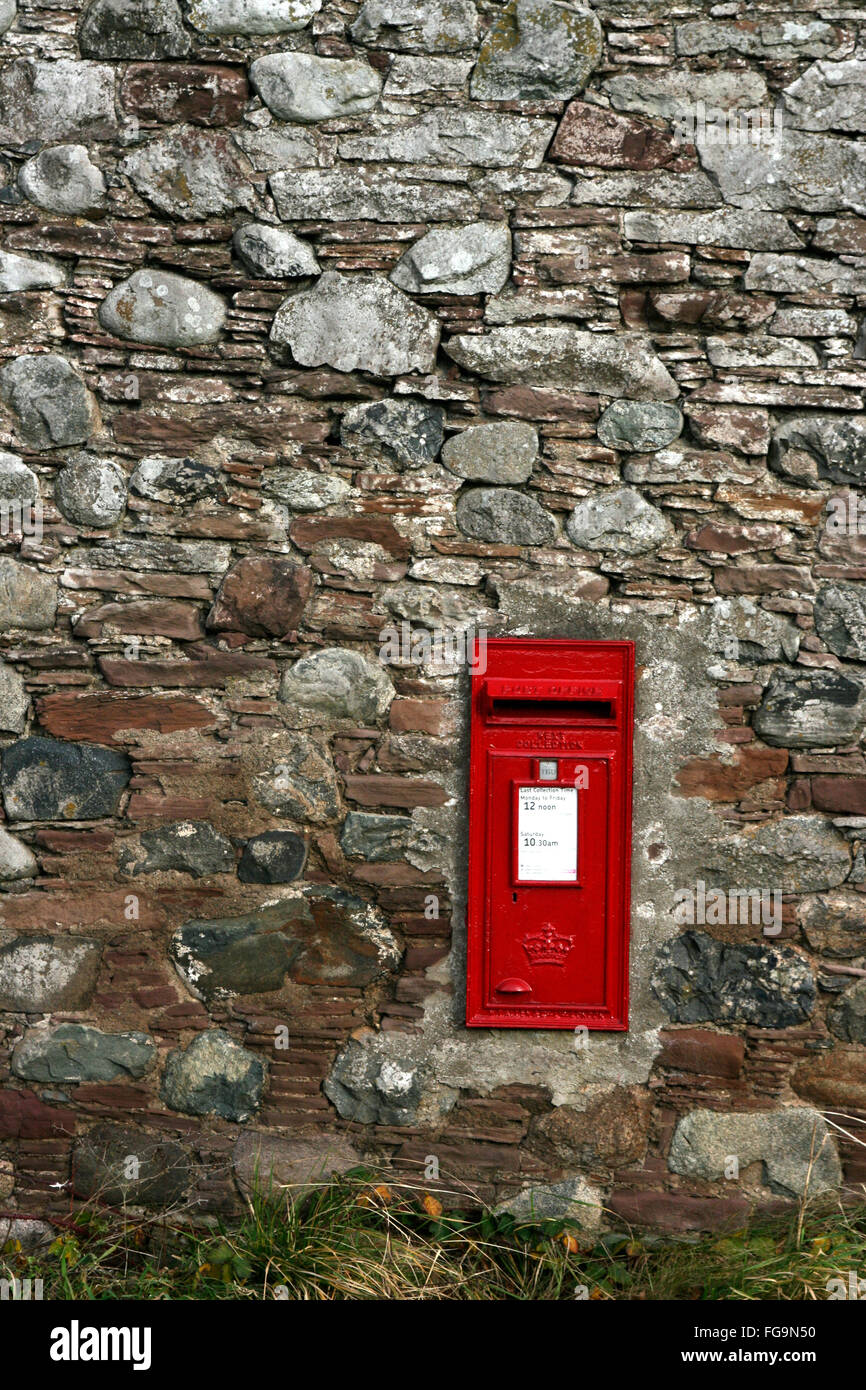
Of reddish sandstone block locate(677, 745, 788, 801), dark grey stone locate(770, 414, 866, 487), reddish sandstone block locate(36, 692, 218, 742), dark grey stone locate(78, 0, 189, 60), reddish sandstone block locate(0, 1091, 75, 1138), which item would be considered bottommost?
reddish sandstone block locate(0, 1091, 75, 1138)

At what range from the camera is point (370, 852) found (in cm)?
325

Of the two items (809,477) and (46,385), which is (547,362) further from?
(46,385)

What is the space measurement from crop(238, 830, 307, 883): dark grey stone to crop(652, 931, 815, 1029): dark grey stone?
116 centimetres

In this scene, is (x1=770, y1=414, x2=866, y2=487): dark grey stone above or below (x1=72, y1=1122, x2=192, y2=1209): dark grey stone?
above

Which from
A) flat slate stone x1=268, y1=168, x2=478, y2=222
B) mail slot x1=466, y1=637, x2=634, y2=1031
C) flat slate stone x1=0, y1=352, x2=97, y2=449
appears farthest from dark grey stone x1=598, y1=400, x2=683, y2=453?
flat slate stone x1=0, y1=352, x2=97, y2=449

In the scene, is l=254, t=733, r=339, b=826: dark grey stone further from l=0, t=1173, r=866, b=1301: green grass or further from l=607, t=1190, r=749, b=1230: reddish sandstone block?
l=607, t=1190, r=749, b=1230: reddish sandstone block

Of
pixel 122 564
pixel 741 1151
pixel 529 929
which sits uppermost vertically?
pixel 122 564

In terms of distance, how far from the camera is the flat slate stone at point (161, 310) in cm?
323

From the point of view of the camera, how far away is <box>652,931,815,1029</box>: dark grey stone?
320cm

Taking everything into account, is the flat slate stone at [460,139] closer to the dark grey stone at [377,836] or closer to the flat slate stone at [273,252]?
the flat slate stone at [273,252]

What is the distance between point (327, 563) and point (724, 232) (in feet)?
5.13

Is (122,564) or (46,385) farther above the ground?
(46,385)

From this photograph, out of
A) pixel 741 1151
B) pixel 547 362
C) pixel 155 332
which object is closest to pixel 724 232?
pixel 547 362

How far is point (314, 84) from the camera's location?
3188mm
